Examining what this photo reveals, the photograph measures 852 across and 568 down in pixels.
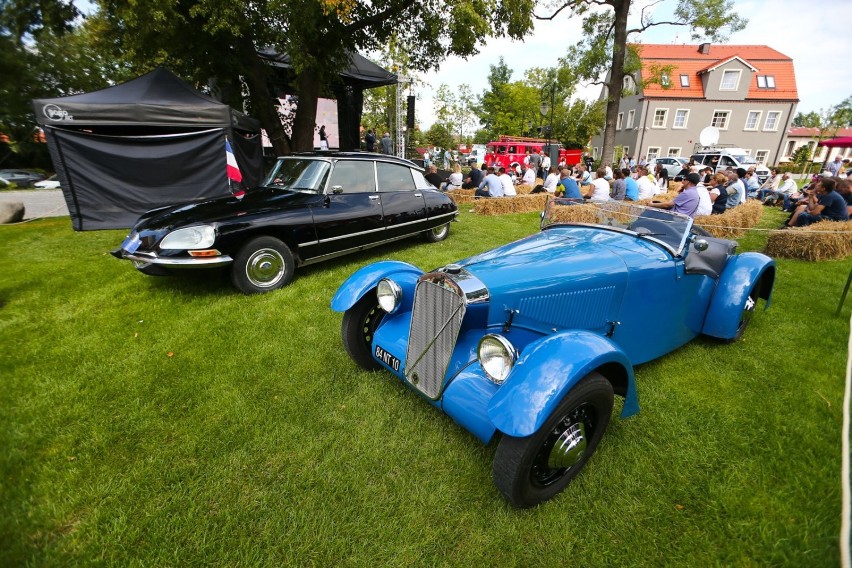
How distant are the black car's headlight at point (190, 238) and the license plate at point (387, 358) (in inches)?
112

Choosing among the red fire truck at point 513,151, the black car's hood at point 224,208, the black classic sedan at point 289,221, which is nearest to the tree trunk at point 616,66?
the black classic sedan at point 289,221

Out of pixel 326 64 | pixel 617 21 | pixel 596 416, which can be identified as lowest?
pixel 596 416

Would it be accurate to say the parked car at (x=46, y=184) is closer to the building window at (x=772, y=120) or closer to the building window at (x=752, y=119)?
the building window at (x=752, y=119)

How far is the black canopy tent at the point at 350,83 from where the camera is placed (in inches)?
496

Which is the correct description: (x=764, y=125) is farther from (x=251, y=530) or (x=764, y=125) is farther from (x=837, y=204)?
(x=251, y=530)

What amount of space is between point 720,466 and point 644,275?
1.36 metres


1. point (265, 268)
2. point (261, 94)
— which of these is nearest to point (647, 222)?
point (265, 268)

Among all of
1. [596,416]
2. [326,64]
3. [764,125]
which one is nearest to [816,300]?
[596,416]

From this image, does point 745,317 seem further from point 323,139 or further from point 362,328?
point 323,139

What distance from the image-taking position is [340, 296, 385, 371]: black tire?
3164 mm

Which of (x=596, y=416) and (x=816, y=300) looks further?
(x=816, y=300)

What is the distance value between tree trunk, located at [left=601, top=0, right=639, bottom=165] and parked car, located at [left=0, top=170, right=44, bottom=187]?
28.9 m

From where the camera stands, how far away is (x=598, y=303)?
9.02ft

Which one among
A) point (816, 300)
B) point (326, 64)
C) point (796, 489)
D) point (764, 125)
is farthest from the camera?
point (764, 125)
